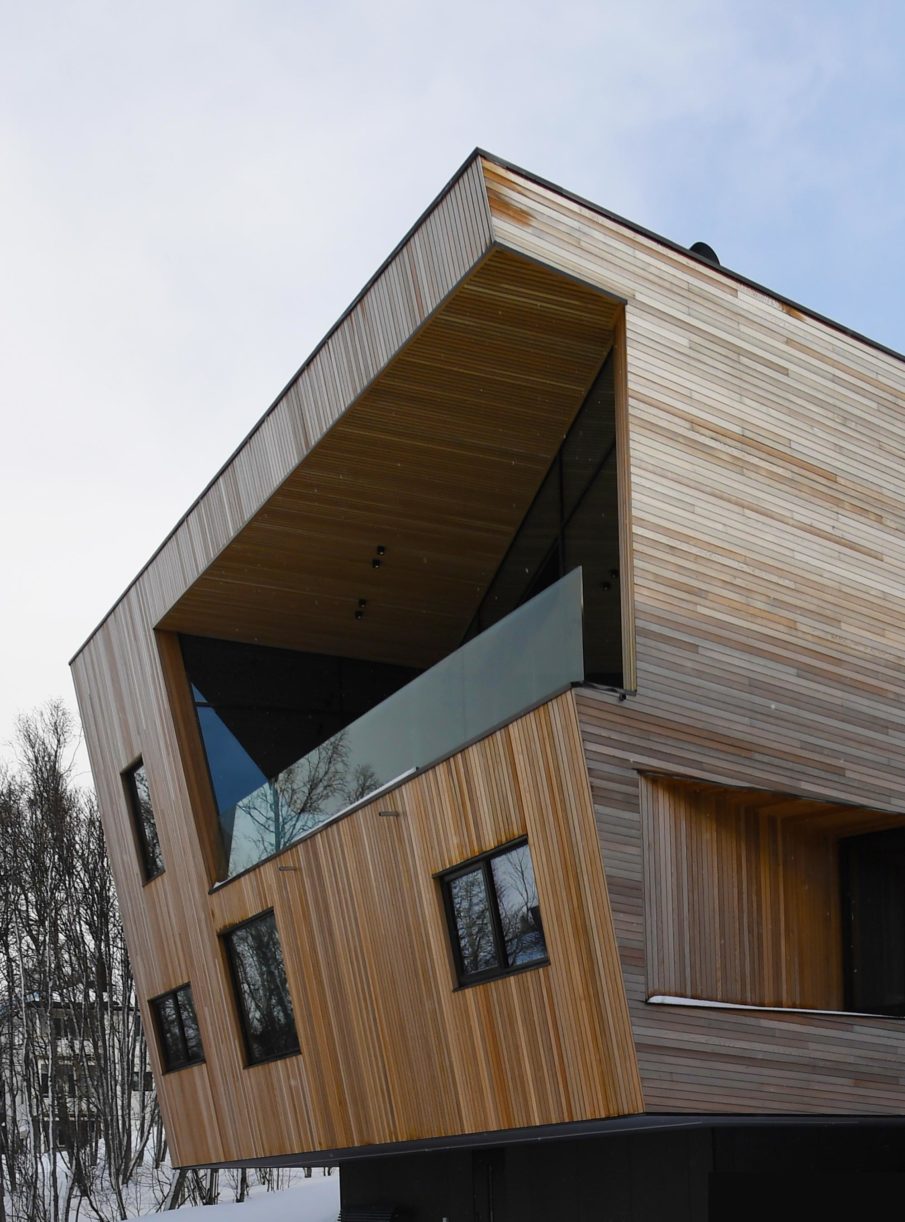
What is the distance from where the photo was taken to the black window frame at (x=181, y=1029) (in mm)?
14703

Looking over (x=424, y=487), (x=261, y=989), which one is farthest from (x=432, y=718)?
(x=261, y=989)

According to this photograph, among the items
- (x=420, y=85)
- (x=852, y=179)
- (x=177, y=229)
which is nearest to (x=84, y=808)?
(x=177, y=229)

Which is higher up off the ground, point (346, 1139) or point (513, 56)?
point (513, 56)

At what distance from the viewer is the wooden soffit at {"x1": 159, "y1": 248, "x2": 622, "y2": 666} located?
9.75 m

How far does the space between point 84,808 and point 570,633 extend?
77.1 feet

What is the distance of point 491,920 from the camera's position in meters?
9.48

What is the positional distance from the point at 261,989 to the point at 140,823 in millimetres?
3413

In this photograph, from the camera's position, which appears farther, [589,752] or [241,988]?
[241,988]

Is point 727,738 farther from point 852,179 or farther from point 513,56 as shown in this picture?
point 852,179

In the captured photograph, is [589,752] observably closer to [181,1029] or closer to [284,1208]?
[181,1029]

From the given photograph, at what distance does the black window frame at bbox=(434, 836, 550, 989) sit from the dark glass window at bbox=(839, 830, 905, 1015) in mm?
2738

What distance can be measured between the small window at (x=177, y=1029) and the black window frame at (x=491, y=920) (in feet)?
19.0

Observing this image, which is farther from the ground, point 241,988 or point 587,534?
point 587,534

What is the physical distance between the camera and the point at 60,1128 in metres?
27.6
